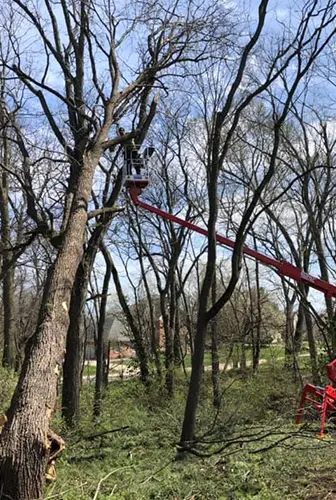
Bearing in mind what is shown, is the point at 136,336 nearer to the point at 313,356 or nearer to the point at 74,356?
the point at 313,356

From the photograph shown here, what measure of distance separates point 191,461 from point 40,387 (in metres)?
2.59

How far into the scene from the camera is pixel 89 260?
10.9 meters

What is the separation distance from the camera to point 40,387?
15.9 feet

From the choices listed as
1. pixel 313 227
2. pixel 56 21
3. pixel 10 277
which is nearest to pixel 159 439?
pixel 56 21

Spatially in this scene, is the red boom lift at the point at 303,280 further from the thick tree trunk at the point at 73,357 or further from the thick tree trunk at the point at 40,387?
the thick tree trunk at the point at 40,387

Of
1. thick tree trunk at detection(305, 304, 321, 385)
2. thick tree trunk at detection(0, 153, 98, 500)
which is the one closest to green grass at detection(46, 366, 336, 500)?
thick tree trunk at detection(0, 153, 98, 500)

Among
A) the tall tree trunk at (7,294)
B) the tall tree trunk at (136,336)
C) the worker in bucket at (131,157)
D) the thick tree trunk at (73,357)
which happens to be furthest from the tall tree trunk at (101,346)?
the worker in bucket at (131,157)

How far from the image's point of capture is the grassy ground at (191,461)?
15.8 feet

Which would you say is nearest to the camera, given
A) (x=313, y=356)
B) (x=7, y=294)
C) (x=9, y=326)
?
(x=313, y=356)

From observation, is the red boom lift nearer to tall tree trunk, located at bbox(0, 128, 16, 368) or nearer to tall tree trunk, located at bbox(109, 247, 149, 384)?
tall tree trunk, located at bbox(109, 247, 149, 384)

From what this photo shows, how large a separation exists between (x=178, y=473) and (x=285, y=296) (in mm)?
19255

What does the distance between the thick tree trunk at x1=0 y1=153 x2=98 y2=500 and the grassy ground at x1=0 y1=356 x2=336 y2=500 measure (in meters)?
0.33

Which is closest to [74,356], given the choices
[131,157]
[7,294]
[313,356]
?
[131,157]

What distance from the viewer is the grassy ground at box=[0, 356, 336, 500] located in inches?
190
